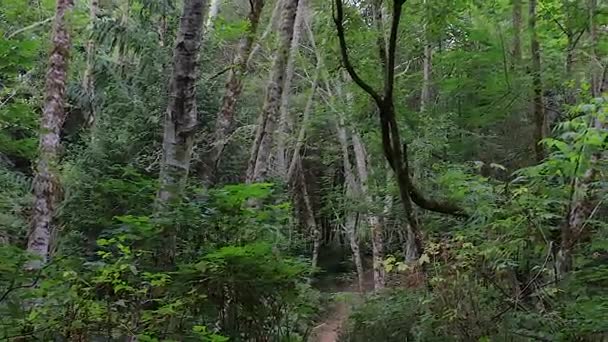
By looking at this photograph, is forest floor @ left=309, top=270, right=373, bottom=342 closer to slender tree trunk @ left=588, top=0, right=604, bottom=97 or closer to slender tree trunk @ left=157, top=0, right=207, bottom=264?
slender tree trunk @ left=157, top=0, right=207, bottom=264

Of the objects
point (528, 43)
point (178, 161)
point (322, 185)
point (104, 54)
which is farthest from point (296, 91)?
point (178, 161)

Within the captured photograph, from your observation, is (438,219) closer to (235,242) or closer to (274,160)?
(235,242)

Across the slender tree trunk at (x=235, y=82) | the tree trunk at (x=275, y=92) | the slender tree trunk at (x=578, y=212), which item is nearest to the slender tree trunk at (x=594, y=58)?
the slender tree trunk at (x=578, y=212)

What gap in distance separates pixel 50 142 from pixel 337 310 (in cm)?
740

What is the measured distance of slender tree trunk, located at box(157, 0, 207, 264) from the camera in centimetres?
463

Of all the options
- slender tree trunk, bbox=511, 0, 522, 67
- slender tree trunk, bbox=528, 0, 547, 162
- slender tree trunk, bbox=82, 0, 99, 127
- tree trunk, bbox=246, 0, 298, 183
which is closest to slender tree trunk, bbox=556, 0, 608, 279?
slender tree trunk, bbox=528, 0, 547, 162

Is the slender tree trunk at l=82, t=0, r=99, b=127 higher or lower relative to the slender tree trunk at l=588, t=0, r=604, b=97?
higher

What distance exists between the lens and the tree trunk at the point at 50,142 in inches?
308

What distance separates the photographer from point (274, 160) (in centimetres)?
1725

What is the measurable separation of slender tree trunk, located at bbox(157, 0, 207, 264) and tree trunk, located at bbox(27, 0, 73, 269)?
147 inches

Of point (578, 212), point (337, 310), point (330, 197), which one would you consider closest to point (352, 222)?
point (330, 197)

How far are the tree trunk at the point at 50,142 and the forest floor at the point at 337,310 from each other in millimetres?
3930

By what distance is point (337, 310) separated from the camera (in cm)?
1293

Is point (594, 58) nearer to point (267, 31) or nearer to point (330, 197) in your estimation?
point (267, 31)
